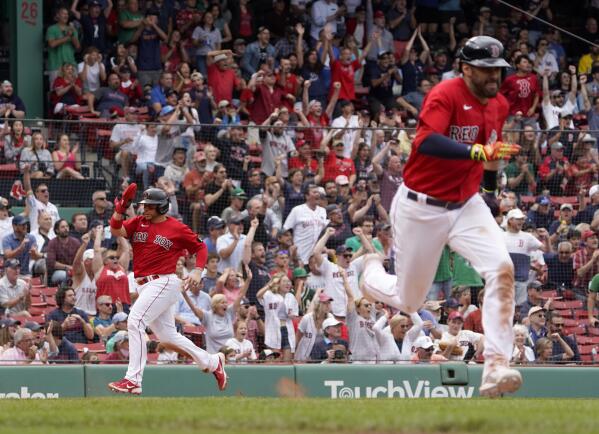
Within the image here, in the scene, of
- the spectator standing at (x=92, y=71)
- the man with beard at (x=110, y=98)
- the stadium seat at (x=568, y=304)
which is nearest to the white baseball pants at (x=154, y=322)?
the stadium seat at (x=568, y=304)

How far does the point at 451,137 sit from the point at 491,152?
60 centimetres

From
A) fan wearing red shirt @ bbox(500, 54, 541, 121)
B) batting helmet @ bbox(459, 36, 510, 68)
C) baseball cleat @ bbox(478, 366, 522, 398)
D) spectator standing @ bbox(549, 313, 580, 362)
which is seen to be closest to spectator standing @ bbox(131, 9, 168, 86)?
fan wearing red shirt @ bbox(500, 54, 541, 121)

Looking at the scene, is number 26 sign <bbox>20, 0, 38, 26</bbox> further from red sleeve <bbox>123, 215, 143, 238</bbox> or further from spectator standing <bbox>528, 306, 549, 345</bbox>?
spectator standing <bbox>528, 306, 549, 345</bbox>

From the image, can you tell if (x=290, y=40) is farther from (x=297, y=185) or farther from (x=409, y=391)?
(x=409, y=391)

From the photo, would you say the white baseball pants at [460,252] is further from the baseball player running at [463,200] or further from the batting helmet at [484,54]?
the batting helmet at [484,54]

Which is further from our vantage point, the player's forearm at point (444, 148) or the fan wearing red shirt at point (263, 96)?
the fan wearing red shirt at point (263, 96)

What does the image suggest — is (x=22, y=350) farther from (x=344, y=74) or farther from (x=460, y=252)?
(x=344, y=74)

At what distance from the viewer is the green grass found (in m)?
7.30

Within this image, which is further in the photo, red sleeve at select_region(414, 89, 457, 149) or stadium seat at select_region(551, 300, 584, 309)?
stadium seat at select_region(551, 300, 584, 309)

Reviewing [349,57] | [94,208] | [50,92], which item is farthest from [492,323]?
[349,57]

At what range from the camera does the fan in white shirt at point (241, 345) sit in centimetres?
1548

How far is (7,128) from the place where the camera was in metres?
16.3

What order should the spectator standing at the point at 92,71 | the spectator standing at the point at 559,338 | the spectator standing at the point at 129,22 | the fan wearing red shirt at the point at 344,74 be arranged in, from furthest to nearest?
the fan wearing red shirt at the point at 344,74 → the spectator standing at the point at 129,22 → the spectator standing at the point at 92,71 → the spectator standing at the point at 559,338

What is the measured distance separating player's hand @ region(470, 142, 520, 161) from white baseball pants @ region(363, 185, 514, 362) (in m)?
0.60
